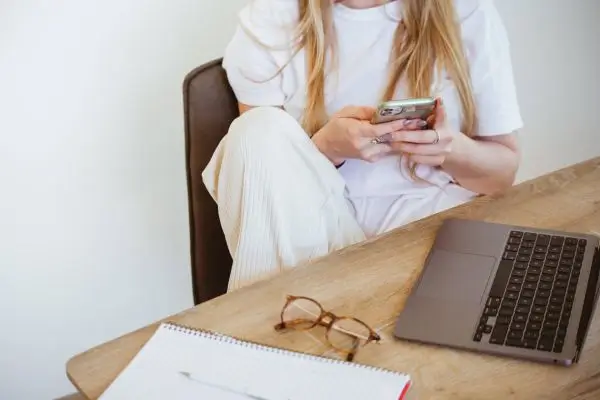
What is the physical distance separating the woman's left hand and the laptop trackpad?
21 centimetres

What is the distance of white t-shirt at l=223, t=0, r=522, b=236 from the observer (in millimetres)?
1368

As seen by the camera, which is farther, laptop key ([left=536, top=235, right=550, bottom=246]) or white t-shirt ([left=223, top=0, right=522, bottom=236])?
white t-shirt ([left=223, top=0, right=522, bottom=236])

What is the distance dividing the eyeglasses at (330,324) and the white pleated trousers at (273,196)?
19 centimetres

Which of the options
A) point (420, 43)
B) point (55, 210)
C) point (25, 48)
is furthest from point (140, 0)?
point (420, 43)

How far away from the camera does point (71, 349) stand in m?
1.72

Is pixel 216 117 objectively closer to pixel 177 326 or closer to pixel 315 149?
pixel 315 149

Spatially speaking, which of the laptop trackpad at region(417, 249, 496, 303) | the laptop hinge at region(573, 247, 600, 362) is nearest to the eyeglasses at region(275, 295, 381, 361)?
the laptop trackpad at region(417, 249, 496, 303)

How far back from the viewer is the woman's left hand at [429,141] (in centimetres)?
122

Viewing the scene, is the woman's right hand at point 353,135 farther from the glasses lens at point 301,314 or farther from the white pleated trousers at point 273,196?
the glasses lens at point 301,314

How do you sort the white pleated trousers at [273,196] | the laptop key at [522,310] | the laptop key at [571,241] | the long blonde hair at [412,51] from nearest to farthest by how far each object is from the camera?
the laptop key at [522,310]
the laptop key at [571,241]
the white pleated trousers at [273,196]
the long blonde hair at [412,51]

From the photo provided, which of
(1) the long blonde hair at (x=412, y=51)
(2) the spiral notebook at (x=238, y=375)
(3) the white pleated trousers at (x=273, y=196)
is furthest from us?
(1) the long blonde hair at (x=412, y=51)

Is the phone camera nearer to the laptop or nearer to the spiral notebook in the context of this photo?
the laptop

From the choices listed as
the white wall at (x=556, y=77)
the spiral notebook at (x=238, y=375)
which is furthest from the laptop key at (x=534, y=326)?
the white wall at (x=556, y=77)

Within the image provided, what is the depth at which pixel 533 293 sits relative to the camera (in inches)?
38.8
